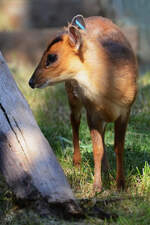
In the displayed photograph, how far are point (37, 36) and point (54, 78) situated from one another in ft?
23.2

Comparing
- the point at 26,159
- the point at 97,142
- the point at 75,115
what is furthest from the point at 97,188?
the point at 75,115

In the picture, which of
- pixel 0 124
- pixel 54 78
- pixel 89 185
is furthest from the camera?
pixel 89 185

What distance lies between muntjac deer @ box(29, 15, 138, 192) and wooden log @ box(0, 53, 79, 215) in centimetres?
41

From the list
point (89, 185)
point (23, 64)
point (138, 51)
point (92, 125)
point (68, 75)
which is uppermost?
point (68, 75)

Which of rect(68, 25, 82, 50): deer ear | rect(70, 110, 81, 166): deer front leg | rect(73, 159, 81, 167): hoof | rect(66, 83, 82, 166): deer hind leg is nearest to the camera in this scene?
rect(68, 25, 82, 50): deer ear

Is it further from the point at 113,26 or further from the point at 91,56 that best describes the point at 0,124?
the point at 113,26

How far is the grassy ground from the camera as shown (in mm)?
3811

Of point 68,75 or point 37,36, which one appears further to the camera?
point 37,36

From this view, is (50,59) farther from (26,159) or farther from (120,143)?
(120,143)

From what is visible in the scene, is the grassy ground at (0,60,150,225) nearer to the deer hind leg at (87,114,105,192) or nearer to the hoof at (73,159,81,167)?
the hoof at (73,159,81,167)

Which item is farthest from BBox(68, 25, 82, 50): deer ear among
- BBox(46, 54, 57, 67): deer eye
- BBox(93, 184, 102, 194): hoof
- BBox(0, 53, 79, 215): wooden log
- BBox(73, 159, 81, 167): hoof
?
BBox(73, 159, 81, 167): hoof

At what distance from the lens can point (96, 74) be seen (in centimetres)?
430

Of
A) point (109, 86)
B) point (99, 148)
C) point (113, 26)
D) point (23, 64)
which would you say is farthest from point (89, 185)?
point (23, 64)

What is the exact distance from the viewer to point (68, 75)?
430 cm
